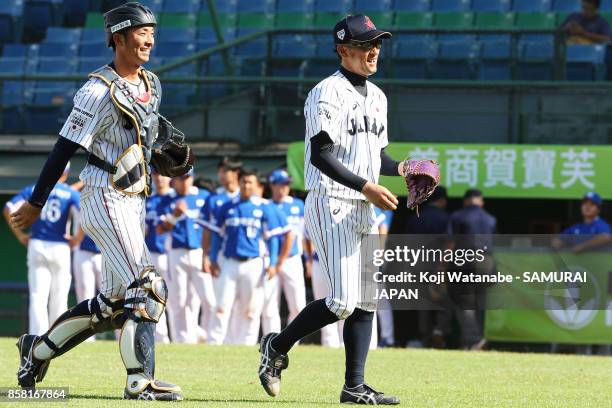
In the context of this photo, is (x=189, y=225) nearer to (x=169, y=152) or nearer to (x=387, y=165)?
(x=169, y=152)

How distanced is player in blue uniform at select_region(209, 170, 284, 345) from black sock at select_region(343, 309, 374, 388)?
6.47 metres

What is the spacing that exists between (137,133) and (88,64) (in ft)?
39.1

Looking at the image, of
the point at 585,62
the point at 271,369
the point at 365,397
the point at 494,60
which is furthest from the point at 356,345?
the point at 585,62

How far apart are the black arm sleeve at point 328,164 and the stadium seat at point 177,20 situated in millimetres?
13480

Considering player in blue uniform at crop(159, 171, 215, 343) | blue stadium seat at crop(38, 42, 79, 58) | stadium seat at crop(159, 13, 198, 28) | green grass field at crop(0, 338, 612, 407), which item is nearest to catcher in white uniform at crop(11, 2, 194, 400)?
green grass field at crop(0, 338, 612, 407)

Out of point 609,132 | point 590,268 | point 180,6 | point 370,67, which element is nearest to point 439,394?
point 370,67

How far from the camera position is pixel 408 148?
14.0m

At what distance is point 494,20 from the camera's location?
60.5ft

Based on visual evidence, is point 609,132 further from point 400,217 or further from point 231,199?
point 231,199

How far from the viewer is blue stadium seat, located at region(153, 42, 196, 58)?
18.4 m

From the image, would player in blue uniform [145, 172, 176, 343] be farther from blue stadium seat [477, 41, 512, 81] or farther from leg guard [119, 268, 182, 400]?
leg guard [119, 268, 182, 400]

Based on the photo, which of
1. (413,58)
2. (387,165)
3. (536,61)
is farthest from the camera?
(413,58)

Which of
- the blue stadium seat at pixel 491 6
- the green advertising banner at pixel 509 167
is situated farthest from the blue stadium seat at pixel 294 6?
the green advertising banner at pixel 509 167

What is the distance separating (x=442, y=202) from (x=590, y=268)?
2.35 metres
